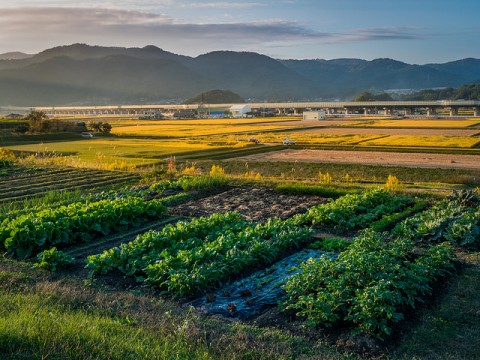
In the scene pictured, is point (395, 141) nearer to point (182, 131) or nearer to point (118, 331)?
point (182, 131)

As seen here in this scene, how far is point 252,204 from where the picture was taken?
56.4ft

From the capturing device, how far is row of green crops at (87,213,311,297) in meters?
9.27

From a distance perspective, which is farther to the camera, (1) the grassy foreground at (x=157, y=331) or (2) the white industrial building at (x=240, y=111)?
(2) the white industrial building at (x=240, y=111)

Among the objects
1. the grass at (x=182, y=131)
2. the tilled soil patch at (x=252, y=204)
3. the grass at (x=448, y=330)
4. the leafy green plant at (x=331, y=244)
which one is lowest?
the grass at (x=182, y=131)

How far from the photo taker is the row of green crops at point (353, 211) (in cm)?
1371

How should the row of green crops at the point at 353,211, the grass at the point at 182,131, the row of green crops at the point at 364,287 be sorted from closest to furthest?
the row of green crops at the point at 364,287, the row of green crops at the point at 353,211, the grass at the point at 182,131

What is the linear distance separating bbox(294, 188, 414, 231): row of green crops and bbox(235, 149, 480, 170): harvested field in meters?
15.7

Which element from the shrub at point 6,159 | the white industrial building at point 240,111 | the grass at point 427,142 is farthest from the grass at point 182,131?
the white industrial building at point 240,111

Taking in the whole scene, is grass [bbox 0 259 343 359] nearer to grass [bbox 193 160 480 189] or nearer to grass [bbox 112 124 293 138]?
grass [bbox 193 160 480 189]

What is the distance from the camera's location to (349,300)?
7.71 meters

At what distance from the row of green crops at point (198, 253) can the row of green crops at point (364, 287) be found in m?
1.37

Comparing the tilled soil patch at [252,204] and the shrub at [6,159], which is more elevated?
the shrub at [6,159]

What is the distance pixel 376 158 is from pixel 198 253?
2790 centimetres

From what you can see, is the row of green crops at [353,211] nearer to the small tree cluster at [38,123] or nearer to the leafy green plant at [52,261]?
the leafy green plant at [52,261]
